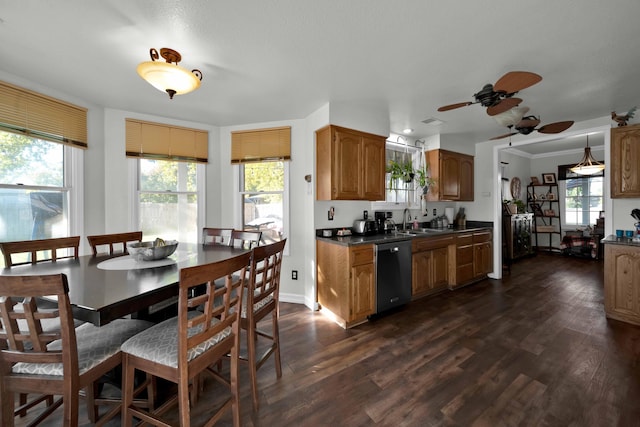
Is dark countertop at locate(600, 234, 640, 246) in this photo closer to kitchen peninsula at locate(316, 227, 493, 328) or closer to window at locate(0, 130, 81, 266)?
kitchen peninsula at locate(316, 227, 493, 328)

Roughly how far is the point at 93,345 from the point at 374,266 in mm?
2303

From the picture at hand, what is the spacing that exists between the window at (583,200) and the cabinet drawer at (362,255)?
678 centimetres

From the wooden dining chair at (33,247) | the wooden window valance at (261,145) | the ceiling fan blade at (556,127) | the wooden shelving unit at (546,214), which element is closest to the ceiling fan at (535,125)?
the ceiling fan blade at (556,127)

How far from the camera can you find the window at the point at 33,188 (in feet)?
7.24

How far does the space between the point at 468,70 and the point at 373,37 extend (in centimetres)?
101

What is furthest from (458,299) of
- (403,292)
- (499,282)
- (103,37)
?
(103,37)

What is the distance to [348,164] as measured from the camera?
9.74 ft

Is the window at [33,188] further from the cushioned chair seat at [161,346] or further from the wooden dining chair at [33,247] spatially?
the cushioned chair seat at [161,346]

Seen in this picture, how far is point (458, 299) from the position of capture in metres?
3.38

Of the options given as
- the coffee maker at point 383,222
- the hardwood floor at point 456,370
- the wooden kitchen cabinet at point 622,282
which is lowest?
the hardwood floor at point 456,370

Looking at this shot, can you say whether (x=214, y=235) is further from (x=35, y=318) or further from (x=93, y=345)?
(x=35, y=318)

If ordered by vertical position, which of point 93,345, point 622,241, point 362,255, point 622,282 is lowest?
point 622,282

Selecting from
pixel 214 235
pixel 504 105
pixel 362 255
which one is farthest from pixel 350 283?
pixel 504 105

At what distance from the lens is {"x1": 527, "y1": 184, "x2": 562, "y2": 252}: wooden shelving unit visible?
6.50 meters
